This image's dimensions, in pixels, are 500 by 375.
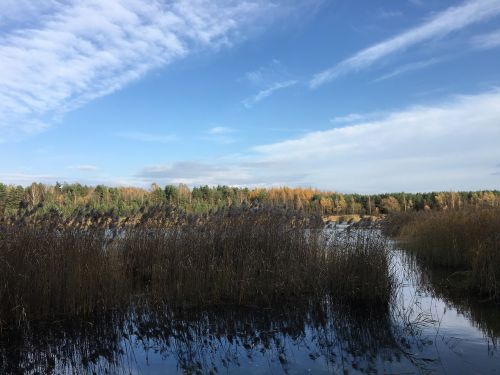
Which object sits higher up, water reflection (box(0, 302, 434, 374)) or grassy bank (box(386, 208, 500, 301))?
grassy bank (box(386, 208, 500, 301))

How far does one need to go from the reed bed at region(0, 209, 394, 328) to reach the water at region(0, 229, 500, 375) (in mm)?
383

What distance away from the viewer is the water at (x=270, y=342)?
5047mm

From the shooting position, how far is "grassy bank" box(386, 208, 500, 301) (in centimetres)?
823

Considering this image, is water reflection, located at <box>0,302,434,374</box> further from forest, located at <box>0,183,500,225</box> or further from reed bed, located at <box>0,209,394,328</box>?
forest, located at <box>0,183,500,225</box>

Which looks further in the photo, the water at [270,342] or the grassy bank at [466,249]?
the grassy bank at [466,249]

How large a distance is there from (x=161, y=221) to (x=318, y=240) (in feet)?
13.2

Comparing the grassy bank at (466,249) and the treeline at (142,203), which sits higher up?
the treeline at (142,203)

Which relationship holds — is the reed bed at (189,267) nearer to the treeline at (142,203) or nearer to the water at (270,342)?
the water at (270,342)

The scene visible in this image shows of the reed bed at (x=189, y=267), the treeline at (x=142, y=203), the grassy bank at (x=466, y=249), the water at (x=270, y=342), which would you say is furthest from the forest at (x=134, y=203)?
the water at (x=270, y=342)

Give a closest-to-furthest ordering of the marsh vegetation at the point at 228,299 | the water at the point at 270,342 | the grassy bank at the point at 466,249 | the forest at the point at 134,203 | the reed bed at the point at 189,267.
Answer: the water at the point at 270,342
the marsh vegetation at the point at 228,299
the reed bed at the point at 189,267
the grassy bank at the point at 466,249
the forest at the point at 134,203

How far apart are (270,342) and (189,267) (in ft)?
8.30

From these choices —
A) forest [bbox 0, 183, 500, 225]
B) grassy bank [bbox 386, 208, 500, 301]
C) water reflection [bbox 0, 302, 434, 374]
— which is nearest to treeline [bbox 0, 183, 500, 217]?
forest [bbox 0, 183, 500, 225]

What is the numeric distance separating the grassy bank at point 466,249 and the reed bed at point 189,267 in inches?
79.0

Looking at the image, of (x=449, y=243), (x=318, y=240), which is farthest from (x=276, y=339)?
(x=449, y=243)
